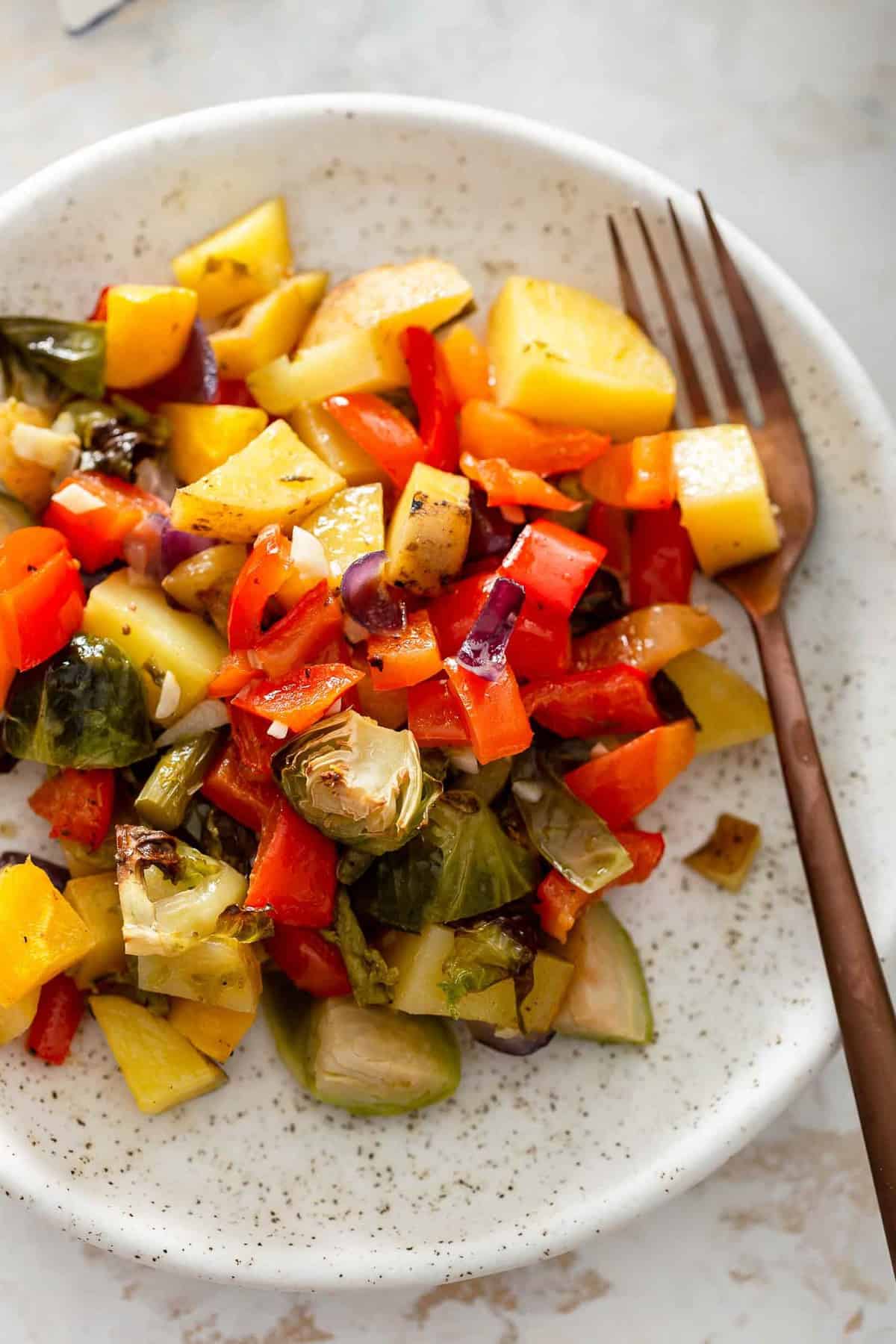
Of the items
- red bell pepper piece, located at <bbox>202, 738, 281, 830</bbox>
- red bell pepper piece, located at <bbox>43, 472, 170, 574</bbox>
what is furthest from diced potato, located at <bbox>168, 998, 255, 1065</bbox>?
red bell pepper piece, located at <bbox>43, 472, 170, 574</bbox>

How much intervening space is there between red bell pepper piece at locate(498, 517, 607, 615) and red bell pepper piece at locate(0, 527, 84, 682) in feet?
3.18

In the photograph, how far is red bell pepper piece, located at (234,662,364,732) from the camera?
2.42 metres

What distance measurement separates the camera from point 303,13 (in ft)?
10.8

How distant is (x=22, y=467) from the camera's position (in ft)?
8.86

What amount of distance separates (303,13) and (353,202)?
0.75m

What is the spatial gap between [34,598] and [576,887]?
4.46 ft

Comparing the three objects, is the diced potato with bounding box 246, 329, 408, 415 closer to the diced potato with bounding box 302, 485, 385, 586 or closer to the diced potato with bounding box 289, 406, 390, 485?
the diced potato with bounding box 289, 406, 390, 485

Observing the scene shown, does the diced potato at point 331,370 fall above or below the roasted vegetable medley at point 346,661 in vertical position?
above

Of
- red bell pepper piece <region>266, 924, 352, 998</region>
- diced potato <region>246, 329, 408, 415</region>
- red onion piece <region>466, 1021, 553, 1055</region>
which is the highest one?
diced potato <region>246, 329, 408, 415</region>

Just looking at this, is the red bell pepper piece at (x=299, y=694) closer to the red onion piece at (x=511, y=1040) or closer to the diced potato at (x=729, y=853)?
the red onion piece at (x=511, y=1040)

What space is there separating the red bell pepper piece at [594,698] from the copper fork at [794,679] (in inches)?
14.6

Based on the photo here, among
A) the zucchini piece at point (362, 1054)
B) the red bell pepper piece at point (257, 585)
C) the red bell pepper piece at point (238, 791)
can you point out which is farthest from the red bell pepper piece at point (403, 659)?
the zucchini piece at point (362, 1054)

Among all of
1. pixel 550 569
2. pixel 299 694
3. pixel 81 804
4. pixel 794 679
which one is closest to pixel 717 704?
pixel 794 679

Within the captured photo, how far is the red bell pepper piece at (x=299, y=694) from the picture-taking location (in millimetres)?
2420
